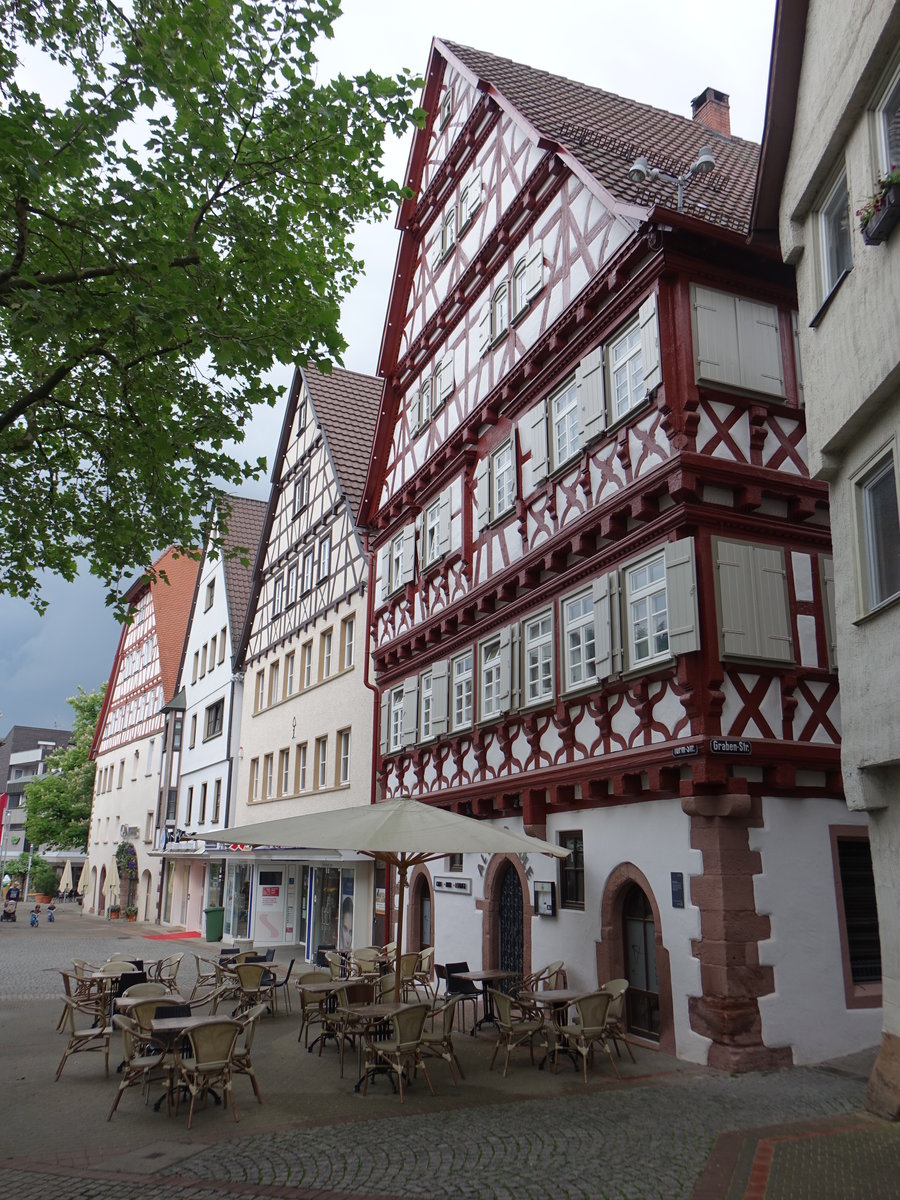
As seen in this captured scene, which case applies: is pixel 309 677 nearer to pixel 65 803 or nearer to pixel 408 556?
pixel 408 556

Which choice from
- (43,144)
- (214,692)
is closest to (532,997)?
(43,144)

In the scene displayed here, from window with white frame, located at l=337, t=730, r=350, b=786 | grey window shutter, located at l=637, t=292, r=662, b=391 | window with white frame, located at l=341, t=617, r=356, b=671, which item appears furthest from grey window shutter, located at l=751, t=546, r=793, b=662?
window with white frame, located at l=341, t=617, r=356, b=671

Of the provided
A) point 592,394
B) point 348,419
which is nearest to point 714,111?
point 348,419

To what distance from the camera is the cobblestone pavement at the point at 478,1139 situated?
6.75 metres

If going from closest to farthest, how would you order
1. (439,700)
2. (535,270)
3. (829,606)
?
(829,606)
(535,270)
(439,700)

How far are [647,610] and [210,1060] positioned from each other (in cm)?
652

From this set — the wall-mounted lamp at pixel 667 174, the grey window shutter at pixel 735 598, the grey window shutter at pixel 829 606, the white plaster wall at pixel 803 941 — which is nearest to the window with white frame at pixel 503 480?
the wall-mounted lamp at pixel 667 174

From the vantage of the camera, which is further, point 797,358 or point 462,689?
point 462,689

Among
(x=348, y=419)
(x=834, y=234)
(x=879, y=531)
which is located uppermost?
(x=348, y=419)

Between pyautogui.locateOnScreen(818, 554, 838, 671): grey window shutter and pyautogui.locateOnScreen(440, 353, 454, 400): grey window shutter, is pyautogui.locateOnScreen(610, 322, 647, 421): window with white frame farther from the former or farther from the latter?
pyautogui.locateOnScreen(440, 353, 454, 400): grey window shutter

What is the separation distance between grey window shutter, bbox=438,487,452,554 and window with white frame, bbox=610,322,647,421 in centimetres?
545

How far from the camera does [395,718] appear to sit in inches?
779

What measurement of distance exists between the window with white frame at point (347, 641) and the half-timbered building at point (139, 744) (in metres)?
16.4

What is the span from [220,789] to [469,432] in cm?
1932
